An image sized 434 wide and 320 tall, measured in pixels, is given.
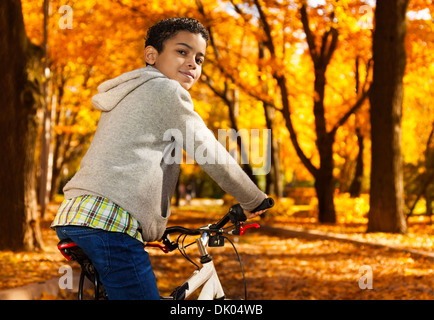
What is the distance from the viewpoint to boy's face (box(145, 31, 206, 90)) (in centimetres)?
255

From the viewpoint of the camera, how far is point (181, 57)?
2.55 metres

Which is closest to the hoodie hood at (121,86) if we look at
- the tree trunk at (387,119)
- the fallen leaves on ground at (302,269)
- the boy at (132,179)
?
the boy at (132,179)

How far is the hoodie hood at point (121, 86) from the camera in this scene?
7.78 feet

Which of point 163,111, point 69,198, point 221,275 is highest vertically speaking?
point 163,111

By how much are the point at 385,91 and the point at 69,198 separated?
12464 mm

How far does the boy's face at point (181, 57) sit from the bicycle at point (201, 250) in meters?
0.64

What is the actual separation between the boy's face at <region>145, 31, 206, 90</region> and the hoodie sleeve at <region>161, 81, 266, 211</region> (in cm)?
21

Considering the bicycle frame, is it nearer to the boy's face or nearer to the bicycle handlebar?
the bicycle handlebar

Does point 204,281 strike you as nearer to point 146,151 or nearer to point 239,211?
point 239,211

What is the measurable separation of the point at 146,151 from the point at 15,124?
789 cm

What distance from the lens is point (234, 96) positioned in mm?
26547

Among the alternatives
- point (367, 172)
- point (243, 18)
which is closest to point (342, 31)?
point (243, 18)

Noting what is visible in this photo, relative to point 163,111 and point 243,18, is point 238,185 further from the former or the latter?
point 243,18

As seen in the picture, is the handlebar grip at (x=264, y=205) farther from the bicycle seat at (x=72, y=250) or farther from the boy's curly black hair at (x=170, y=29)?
the boy's curly black hair at (x=170, y=29)
